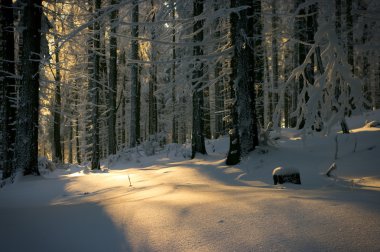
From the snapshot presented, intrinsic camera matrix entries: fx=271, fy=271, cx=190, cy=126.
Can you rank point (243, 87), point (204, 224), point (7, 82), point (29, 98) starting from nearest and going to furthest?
1. point (204, 224)
2. point (243, 87)
3. point (29, 98)
4. point (7, 82)

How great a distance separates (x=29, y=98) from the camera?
666cm

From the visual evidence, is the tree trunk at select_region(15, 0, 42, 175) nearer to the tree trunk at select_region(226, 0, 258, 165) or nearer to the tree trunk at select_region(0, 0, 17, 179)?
the tree trunk at select_region(0, 0, 17, 179)

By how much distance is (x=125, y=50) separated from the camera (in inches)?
747

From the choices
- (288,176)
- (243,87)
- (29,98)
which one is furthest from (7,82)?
(288,176)

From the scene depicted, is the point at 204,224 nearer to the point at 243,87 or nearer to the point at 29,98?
→ the point at 243,87

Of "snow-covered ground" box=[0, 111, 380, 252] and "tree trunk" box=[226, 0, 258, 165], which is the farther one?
"tree trunk" box=[226, 0, 258, 165]

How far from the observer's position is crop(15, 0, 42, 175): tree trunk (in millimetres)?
6543

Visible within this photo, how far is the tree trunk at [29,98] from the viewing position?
654 cm

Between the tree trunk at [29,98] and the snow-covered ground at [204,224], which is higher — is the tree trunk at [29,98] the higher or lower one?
the higher one

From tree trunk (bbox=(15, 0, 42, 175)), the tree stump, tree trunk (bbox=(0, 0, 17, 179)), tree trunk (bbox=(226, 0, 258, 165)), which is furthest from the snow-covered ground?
tree trunk (bbox=(0, 0, 17, 179))

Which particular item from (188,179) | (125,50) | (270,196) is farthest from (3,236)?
(125,50)

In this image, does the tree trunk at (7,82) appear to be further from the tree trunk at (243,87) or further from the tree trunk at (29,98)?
the tree trunk at (243,87)

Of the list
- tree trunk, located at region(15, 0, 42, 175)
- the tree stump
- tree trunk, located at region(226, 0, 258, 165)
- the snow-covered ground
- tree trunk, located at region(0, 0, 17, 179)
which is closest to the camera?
the snow-covered ground

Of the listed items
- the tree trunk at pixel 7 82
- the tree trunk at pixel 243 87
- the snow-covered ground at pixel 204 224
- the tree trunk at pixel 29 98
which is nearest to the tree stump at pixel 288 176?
the snow-covered ground at pixel 204 224
